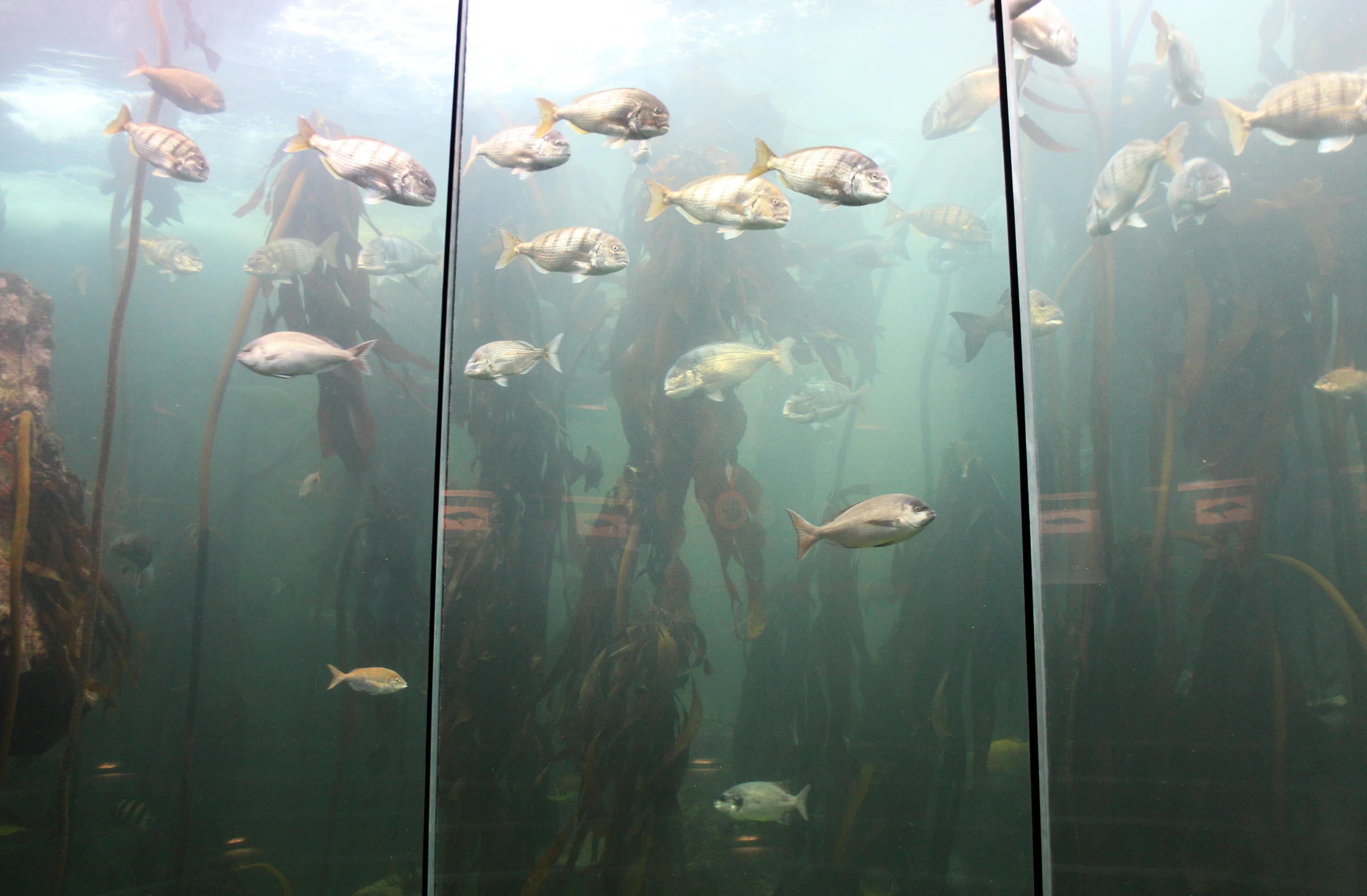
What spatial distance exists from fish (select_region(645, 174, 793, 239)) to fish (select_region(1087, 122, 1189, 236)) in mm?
1700

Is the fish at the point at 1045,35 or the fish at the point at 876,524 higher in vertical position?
the fish at the point at 1045,35

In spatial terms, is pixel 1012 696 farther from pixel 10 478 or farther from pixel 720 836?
pixel 10 478

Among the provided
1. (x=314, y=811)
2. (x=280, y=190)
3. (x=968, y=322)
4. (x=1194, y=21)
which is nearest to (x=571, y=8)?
(x=280, y=190)

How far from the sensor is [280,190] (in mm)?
5445

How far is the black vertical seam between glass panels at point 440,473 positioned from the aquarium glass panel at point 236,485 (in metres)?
0.03

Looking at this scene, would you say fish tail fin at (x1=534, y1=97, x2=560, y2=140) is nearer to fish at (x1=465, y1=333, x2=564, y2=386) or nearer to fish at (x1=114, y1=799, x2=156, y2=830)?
fish at (x1=465, y1=333, x2=564, y2=386)

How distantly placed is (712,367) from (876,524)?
1655 mm

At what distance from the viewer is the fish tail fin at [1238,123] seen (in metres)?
2.75

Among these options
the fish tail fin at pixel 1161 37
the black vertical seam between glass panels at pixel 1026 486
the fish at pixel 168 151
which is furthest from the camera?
the fish tail fin at pixel 1161 37

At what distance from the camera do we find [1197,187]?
3.14m

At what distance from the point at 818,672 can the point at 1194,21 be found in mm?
13383

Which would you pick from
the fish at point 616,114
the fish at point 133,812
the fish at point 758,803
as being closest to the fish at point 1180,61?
the fish at point 616,114

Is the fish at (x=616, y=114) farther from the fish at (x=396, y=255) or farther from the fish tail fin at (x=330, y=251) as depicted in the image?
the fish tail fin at (x=330, y=251)

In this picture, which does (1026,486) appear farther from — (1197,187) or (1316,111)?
(1197,187)
